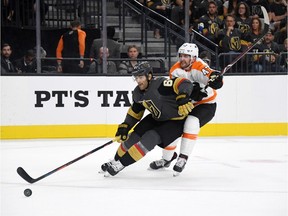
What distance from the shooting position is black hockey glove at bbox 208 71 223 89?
572 cm

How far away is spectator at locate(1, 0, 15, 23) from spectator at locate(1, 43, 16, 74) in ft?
4.39

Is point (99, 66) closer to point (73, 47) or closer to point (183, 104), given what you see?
point (73, 47)

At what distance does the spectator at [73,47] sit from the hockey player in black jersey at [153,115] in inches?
129

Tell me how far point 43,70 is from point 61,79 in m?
0.29

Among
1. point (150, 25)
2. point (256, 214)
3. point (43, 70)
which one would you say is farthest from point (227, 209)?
point (150, 25)

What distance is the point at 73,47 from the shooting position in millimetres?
8969

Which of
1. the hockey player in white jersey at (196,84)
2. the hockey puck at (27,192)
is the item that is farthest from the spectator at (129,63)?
the hockey puck at (27,192)

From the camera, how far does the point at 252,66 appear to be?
9.05 meters

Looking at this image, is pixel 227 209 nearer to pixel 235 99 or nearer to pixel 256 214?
pixel 256 214

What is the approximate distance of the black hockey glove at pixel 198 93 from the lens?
19.3 ft

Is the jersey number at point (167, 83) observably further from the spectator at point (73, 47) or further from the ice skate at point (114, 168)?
the spectator at point (73, 47)

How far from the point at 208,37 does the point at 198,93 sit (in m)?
3.90

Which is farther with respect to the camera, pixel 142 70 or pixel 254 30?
pixel 254 30

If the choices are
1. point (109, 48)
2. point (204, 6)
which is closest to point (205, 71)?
point (109, 48)
